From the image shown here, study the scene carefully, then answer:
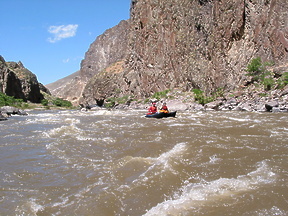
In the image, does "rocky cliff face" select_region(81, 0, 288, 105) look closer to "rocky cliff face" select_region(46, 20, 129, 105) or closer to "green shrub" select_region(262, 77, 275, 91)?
"green shrub" select_region(262, 77, 275, 91)

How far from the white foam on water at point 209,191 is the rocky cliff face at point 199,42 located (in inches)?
1008

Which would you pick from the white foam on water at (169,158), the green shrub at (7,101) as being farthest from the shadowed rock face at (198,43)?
the white foam on water at (169,158)

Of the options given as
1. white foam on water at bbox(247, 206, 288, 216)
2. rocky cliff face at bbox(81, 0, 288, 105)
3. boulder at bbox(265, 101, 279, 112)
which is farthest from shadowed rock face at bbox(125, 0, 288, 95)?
white foam on water at bbox(247, 206, 288, 216)

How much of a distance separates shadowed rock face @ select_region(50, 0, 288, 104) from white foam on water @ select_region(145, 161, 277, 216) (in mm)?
25603

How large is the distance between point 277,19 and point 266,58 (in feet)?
15.4

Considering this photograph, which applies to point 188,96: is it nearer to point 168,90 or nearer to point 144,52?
point 168,90

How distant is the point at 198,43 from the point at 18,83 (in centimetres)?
6605

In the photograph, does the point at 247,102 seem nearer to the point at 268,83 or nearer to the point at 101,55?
the point at 268,83

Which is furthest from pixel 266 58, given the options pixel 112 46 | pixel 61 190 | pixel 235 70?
pixel 112 46

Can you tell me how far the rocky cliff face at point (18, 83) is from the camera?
72.2 meters

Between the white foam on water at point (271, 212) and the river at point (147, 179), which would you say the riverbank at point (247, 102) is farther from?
the white foam on water at point (271, 212)

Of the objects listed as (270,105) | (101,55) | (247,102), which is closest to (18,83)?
(101,55)

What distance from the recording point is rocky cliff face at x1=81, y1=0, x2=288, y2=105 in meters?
29.3

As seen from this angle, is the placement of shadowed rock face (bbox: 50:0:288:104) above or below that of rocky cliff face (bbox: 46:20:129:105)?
below
